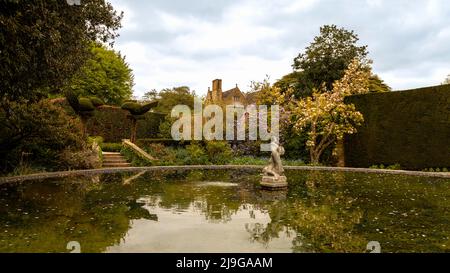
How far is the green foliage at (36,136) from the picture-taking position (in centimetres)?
1305

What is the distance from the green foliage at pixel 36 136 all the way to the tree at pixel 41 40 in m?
2.56

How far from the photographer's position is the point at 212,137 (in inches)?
832

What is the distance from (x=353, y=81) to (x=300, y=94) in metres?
5.28

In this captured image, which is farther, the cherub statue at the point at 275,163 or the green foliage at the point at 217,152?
the green foliage at the point at 217,152

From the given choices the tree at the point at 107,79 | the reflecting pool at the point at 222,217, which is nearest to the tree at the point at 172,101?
the tree at the point at 107,79

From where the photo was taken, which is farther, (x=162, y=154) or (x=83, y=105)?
(x=162, y=154)

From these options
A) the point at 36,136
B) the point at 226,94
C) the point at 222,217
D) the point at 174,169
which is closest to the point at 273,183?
the point at 222,217

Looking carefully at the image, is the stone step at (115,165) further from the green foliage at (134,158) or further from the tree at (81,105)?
the tree at (81,105)

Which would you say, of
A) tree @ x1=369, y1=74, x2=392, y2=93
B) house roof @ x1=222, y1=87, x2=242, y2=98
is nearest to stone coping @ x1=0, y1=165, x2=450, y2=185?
tree @ x1=369, y1=74, x2=392, y2=93

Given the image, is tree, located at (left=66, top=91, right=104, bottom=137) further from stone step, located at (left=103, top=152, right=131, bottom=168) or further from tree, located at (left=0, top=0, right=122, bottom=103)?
tree, located at (left=0, top=0, right=122, bottom=103)

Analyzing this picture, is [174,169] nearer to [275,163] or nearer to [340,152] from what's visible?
[275,163]

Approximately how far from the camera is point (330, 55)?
25094 mm

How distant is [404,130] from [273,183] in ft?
34.2

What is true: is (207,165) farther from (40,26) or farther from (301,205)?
(40,26)
